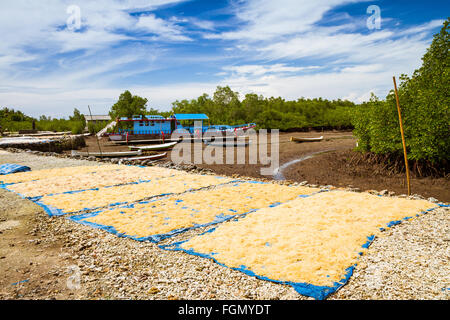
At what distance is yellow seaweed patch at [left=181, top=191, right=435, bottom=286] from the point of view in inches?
146

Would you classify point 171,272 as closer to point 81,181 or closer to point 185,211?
point 185,211

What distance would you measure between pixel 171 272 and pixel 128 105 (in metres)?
52.1

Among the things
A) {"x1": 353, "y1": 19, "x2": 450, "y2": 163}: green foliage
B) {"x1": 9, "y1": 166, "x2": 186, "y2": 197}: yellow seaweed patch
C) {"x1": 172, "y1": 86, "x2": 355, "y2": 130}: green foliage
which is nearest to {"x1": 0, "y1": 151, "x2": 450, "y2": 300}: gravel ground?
{"x1": 9, "y1": 166, "x2": 186, "y2": 197}: yellow seaweed patch

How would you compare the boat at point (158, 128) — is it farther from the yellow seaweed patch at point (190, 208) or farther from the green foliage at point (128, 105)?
the yellow seaweed patch at point (190, 208)

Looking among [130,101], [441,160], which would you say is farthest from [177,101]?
[441,160]

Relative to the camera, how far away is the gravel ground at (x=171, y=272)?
3.23 m

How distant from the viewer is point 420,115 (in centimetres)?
1270

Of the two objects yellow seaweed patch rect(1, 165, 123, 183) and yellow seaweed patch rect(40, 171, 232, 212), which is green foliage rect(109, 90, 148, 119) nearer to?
yellow seaweed patch rect(1, 165, 123, 183)

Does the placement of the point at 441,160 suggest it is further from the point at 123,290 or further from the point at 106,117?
the point at 106,117

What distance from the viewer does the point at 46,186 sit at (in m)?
9.52

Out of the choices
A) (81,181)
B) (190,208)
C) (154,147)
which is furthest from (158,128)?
(190,208)

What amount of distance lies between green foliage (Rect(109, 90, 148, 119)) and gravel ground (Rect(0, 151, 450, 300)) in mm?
49539

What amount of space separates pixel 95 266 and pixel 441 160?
1510cm

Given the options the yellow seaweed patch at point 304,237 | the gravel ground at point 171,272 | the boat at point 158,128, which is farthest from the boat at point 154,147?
the gravel ground at point 171,272
